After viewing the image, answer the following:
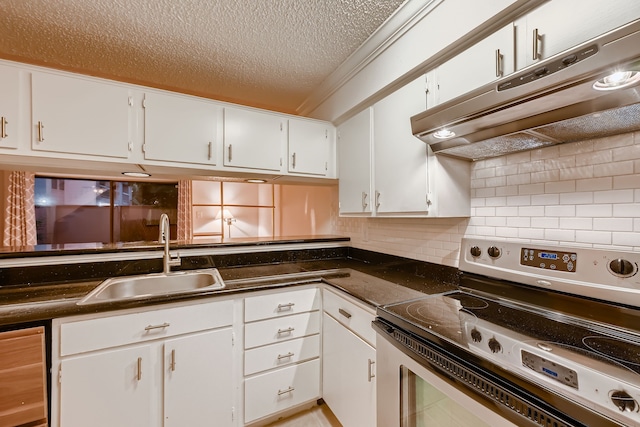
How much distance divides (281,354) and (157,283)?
937mm

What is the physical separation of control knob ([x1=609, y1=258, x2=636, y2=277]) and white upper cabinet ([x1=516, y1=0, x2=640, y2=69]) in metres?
0.75

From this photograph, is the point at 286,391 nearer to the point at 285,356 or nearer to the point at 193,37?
the point at 285,356

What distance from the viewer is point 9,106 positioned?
1.42 meters

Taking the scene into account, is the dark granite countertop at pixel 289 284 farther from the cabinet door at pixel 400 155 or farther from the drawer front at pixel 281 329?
the cabinet door at pixel 400 155

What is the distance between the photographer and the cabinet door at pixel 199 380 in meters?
1.40

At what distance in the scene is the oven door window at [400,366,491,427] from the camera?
2.92ft

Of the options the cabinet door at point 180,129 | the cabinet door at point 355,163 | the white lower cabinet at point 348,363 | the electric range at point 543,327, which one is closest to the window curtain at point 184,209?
the cabinet door at point 180,129

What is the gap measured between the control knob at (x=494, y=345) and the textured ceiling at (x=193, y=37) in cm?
Answer: 162

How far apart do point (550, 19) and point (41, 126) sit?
92.9 inches

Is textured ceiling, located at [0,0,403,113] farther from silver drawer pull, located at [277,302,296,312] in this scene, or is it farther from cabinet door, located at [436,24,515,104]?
silver drawer pull, located at [277,302,296,312]

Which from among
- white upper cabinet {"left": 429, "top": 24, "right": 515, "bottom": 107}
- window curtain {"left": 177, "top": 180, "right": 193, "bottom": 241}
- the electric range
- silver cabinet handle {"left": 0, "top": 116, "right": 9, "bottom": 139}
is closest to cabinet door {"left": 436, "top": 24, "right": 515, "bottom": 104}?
white upper cabinet {"left": 429, "top": 24, "right": 515, "bottom": 107}

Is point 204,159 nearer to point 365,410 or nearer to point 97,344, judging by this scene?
point 97,344

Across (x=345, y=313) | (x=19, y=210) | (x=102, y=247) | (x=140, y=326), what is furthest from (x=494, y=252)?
(x=19, y=210)

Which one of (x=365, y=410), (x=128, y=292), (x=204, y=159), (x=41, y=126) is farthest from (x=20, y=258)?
(x=365, y=410)
